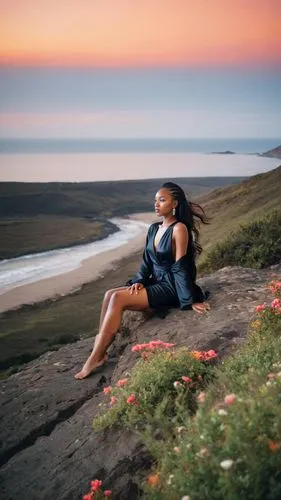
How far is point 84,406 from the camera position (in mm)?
6902

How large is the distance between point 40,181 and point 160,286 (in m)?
69.6

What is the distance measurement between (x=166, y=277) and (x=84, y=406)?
2.08 m

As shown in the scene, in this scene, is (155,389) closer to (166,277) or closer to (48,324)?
(166,277)

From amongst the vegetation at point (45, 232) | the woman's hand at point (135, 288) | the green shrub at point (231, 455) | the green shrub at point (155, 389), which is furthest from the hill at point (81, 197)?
the green shrub at point (231, 455)

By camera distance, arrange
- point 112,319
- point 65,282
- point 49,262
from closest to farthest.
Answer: point 112,319 < point 65,282 < point 49,262

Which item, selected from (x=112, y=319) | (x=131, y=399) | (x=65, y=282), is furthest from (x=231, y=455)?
(x=65, y=282)

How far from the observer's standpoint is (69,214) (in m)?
60.8

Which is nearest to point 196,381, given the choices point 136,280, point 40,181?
point 136,280

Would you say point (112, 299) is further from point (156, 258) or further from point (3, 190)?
point (3, 190)

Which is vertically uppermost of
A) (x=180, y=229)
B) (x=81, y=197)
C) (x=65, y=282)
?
(x=180, y=229)

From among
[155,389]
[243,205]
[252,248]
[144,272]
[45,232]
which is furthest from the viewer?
[45,232]

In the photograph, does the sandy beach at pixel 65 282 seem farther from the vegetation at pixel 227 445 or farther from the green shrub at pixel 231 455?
the green shrub at pixel 231 455

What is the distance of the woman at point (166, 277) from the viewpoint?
24.8ft

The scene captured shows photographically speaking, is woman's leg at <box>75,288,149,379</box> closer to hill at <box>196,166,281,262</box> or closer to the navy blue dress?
the navy blue dress
